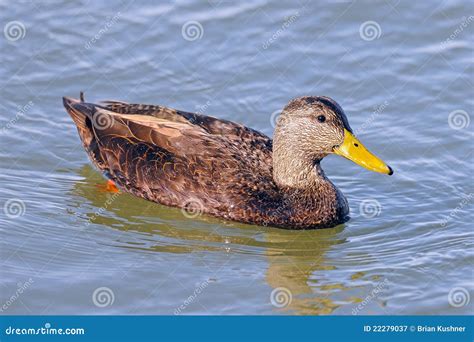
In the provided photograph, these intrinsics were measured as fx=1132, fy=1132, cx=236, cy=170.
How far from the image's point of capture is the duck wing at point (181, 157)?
12.8 meters

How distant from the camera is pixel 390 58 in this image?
15617 mm

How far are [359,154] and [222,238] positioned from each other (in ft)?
5.80

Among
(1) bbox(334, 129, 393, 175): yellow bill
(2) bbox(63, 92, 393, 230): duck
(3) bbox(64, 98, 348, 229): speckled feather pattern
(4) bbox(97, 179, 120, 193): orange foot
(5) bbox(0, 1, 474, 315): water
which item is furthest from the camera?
(4) bbox(97, 179, 120, 193): orange foot

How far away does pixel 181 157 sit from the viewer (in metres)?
13.0

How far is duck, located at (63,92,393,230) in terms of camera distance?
41.2ft

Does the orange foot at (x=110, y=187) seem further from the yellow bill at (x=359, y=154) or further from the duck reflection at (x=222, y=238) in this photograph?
the yellow bill at (x=359, y=154)

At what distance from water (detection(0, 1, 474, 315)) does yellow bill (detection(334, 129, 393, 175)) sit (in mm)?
763

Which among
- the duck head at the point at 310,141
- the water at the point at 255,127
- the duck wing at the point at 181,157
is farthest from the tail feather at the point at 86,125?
the duck head at the point at 310,141

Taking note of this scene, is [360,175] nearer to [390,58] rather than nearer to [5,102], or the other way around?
[390,58]

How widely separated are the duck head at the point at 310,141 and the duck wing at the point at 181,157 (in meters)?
0.32

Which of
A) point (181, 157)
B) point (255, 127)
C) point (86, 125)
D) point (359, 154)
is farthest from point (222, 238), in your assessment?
point (255, 127)

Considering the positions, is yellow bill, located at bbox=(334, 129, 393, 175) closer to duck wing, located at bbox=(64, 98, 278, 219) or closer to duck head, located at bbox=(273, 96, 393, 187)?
duck head, located at bbox=(273, 96, 393, 187)

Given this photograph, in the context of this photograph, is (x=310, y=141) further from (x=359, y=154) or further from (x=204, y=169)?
(x=204, y=169)

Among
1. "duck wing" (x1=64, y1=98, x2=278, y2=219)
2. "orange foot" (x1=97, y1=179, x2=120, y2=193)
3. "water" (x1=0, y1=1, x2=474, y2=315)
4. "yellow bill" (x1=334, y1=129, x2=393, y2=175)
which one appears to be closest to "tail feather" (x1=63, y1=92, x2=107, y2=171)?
"duck wing" (x1=64, y1=98, x2=278, y2=219)
